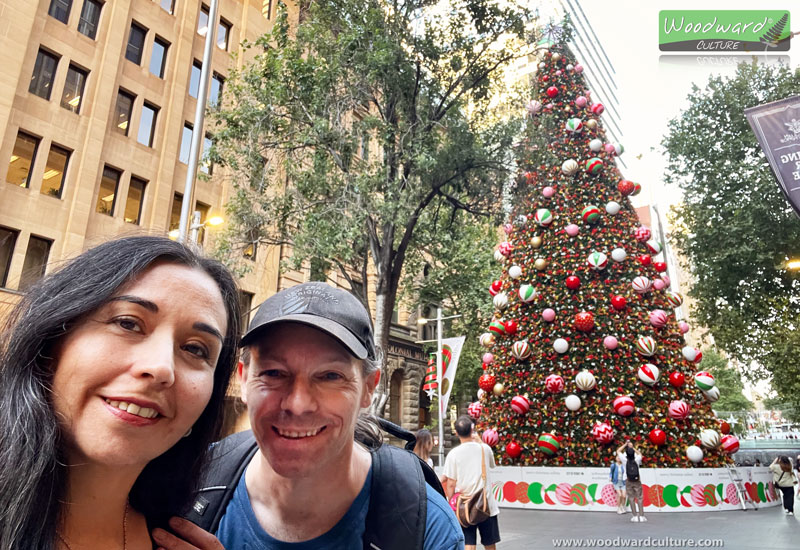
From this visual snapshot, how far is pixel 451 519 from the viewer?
5.67 feet

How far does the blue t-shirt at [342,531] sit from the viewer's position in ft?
5.43

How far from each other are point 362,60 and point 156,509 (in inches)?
437

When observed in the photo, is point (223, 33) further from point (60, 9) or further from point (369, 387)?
point (369, 387)

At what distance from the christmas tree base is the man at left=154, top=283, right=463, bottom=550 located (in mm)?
9674

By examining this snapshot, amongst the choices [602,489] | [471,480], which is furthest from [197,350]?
[602,489]

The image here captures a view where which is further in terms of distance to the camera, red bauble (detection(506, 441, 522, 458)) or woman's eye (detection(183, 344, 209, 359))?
red bauble (detection(506, 441, 522, 458))

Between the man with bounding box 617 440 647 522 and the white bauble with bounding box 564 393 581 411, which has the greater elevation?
the white bauble with bounding box 564 393 581 411

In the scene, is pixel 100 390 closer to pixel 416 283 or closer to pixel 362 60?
pixel 362 60

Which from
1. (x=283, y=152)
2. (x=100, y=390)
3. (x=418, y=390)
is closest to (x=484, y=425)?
(x=283, y=152)

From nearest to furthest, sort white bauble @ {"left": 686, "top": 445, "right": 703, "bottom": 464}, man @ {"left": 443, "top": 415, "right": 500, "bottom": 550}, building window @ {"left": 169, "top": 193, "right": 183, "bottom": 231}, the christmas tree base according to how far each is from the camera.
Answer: man @ {"left": 443, "top": 415, "right": 500, "bottom": 550} → white bauble @ {"left": 686, "top": 445, "right": 703, "bottom": 464} → the christmas tree base → building window @ {"left": 169, "top": 193, "right": 183, "bottom": 231}

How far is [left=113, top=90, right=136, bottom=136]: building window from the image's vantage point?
18188 millimetres

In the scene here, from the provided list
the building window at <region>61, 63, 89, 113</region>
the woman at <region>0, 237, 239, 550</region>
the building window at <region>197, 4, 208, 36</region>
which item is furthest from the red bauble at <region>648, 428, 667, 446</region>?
the building window at <region>197, 4, 208, 36</region>

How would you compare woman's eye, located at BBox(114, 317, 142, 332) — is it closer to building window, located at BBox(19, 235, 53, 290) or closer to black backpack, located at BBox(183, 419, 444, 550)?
black backpack, located at BBox(183, 419, 444, 550)

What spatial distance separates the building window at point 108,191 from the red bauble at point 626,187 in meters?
16.1
